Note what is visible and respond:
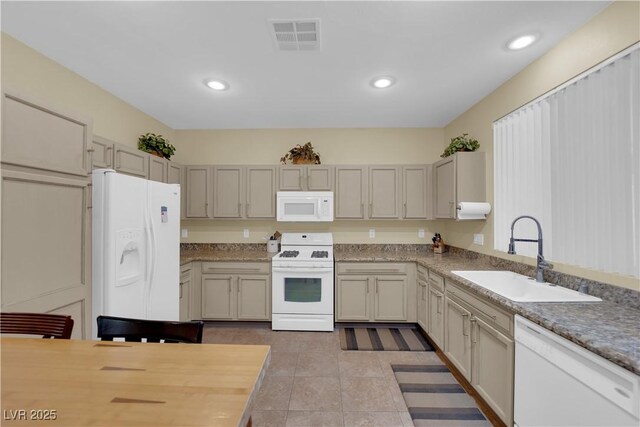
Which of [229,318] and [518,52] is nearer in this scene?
[518,52]

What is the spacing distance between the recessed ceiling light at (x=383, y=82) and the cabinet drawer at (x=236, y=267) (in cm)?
228

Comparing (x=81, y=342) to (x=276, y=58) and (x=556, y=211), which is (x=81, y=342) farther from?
(x=556, y=211)

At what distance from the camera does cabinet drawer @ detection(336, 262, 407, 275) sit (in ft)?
10.6

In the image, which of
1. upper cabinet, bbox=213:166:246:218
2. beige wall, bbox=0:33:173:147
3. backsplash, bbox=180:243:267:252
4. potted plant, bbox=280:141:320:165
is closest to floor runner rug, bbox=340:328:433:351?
backsplash, bbox=180:243:267:252

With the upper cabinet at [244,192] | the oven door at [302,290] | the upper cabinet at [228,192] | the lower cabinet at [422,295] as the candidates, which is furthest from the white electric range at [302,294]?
the lower cabinet at [422,295]

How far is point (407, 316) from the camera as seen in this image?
323 centimetres

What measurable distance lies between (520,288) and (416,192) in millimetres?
1664

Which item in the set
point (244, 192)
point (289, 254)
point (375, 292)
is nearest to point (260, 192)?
point (244, 192)

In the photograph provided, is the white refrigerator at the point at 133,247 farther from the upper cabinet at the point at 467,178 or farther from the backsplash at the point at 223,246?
the upper cabinet at the point at 467,178

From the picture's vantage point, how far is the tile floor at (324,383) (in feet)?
6.10

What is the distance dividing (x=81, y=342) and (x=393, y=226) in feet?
11.0

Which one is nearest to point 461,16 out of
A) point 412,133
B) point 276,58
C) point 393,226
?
point 276,58

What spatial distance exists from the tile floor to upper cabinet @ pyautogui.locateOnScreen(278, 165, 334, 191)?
70.3 inches

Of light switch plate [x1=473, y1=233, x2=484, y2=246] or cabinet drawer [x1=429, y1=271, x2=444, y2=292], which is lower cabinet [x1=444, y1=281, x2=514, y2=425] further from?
light switch plate [x1=473, y1=233, x2=484, y2=246]
